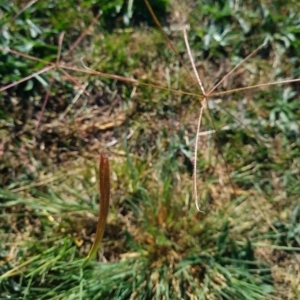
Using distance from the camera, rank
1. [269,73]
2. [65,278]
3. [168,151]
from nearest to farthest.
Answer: [65,278] < [168,151] < [269,73]

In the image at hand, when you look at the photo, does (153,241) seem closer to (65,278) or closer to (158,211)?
(158,211)

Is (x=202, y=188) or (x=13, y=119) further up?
(x=13, y=119)

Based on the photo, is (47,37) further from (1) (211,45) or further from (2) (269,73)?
(2) (269,73)

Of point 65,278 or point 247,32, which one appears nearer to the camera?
point 65,278

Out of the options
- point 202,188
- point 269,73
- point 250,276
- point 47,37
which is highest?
point 47,37

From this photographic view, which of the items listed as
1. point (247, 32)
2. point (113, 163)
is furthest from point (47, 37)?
point (247, 32)

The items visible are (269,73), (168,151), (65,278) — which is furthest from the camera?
(269,73)

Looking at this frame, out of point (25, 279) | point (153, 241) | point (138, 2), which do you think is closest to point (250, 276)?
point (153, 241)
